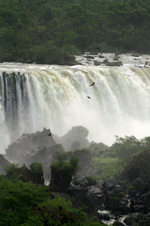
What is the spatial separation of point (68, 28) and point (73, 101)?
26.6m

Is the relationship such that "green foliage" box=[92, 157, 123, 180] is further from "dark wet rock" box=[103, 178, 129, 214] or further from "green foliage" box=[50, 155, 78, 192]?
"green foliage" box=[50, 155, 78, 192]

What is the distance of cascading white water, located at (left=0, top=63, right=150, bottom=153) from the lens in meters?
41.9

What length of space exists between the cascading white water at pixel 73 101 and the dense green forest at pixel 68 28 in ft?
21.0

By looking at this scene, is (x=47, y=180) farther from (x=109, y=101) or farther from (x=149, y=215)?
(x=109, y=101)

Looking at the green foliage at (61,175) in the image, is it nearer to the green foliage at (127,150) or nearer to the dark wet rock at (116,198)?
the dark wet rock at (116,198)

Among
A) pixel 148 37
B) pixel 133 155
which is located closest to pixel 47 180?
pixel 133 155

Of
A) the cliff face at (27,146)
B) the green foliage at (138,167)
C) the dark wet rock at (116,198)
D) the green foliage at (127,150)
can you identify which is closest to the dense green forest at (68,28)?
the cliff face at (27,146)

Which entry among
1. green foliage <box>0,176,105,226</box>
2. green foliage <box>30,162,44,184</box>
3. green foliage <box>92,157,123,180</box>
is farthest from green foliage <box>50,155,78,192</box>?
green foliage <box>0,176,105,226</box>

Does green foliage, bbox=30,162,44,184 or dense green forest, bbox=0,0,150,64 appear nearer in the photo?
green foliage, bbox=30,162,44,184

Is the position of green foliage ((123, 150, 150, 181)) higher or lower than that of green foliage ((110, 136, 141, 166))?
lower

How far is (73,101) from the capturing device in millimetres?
45531

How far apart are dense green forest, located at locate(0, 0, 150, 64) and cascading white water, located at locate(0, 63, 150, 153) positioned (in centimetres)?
641

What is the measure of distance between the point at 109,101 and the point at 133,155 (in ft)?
51.4

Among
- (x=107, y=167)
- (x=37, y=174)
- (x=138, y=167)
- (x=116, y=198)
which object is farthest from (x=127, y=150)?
(x=37, y=174)
